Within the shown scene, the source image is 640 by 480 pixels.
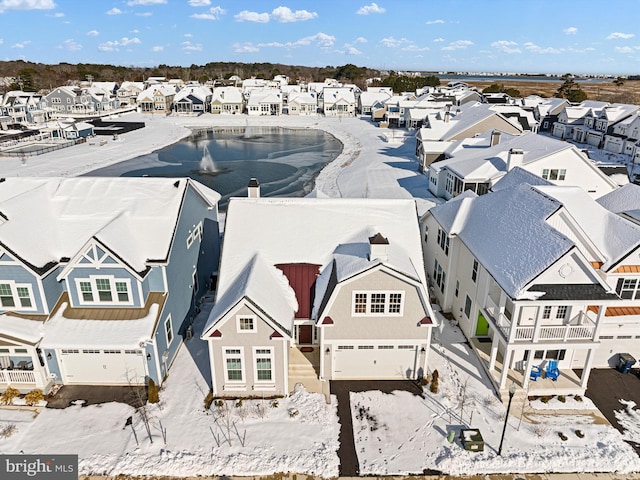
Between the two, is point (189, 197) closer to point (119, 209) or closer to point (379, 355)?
point (119, 209)

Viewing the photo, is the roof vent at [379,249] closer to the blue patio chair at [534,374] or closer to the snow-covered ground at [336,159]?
the blue patio chair at [534,374]

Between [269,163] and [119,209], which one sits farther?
[269,163]

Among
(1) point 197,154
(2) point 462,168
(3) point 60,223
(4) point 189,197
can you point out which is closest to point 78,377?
(3) point 60,223

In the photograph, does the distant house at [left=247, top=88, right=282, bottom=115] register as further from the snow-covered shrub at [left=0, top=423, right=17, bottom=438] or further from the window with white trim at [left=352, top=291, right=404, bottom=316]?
the snow-covered shrub at [left=0, top=423, right=17, bottom=438]

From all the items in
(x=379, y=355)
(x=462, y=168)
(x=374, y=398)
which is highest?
(x=462, y=168)

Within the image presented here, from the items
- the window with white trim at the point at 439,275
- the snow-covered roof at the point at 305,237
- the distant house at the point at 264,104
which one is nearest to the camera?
the snow-covered roof at the point at 305,237

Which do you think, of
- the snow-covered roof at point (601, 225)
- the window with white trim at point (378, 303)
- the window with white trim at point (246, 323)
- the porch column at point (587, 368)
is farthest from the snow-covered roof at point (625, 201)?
the window with white trim at point (246, 323)

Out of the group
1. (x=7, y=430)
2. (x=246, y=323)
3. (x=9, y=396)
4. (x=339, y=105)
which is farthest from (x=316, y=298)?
(x=339, y=105)
